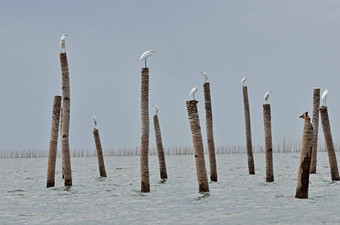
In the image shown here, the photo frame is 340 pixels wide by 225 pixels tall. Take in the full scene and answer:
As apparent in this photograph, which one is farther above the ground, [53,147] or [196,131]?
[196,131]

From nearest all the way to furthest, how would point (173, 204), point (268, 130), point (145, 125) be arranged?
point (173, 204) < point (145, 125) < point (268, 130)

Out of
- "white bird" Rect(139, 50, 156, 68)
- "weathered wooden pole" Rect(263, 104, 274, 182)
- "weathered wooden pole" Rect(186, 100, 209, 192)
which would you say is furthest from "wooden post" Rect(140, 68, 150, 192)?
"weathered wooden pole" Rect(263, 104, 274, 182)

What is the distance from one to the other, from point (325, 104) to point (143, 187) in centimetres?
694

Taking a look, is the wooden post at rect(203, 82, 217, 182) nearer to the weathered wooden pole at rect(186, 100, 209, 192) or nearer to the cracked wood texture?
the weathered wooden pole at rect(186, 100, 209, 192)

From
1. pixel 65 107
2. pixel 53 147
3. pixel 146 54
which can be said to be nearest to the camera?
pixel 146 54

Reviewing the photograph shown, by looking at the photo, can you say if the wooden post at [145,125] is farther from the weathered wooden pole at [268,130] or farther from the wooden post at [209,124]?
the weathered wooden pole at [268,130]

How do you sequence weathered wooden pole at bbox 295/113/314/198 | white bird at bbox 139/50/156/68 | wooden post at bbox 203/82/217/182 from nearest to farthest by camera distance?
1. weathered wooden pole at bbox 295/113/314/198
2. white bird at bbox 139/50/156/68
3. wooden post at bbox 203/82/217/182

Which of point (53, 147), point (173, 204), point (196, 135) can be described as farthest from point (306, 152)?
point (53, 147)

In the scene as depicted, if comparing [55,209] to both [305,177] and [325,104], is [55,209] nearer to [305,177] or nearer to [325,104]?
[305,177]

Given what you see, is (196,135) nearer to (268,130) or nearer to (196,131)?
(196,131)

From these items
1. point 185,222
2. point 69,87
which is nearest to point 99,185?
point 69,87

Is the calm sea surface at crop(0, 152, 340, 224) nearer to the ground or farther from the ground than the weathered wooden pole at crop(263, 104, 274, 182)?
nearer to the ground

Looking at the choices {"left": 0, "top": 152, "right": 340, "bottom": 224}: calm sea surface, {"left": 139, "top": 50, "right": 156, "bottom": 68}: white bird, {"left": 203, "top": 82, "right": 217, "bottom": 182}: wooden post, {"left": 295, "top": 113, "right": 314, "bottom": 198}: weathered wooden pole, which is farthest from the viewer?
{"left": 203, "top": 82, "right": 217, "bottom": 182}: wooden post

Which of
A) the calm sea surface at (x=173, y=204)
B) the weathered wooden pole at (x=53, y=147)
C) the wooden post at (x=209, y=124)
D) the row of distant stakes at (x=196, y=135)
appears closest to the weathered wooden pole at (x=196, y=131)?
the row of distant stakes at (x=196, y=135)
